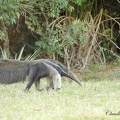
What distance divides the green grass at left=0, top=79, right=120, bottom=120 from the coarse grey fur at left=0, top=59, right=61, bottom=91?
0.30 metres

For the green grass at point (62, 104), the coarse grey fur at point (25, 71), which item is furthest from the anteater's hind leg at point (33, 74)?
the green grass at point (62, 104)

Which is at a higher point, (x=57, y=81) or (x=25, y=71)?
(x=25, y=71)

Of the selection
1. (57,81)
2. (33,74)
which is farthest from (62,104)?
(57,81)

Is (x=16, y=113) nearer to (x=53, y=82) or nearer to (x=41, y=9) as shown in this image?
(x=53, y=82)

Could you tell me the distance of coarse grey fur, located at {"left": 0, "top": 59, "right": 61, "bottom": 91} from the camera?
32.7ft

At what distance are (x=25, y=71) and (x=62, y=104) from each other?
2.45 m

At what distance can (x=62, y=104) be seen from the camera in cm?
778

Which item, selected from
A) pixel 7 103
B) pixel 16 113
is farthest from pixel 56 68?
pixel 16 113

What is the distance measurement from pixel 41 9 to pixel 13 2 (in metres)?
1.85

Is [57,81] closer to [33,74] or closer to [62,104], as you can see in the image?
[33,74]

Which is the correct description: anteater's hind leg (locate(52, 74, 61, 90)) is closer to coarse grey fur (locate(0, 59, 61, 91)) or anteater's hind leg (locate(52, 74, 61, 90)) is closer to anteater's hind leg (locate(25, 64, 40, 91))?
coarse grey fur (locate(0, 59, 61, 91))

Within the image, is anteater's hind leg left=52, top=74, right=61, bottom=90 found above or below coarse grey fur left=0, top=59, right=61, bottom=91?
below

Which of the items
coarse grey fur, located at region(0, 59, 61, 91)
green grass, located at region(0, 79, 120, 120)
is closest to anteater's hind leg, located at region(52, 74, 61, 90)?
coarse grey fur, located at region(0, 59, 61, 91)

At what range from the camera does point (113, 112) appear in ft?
23.0
